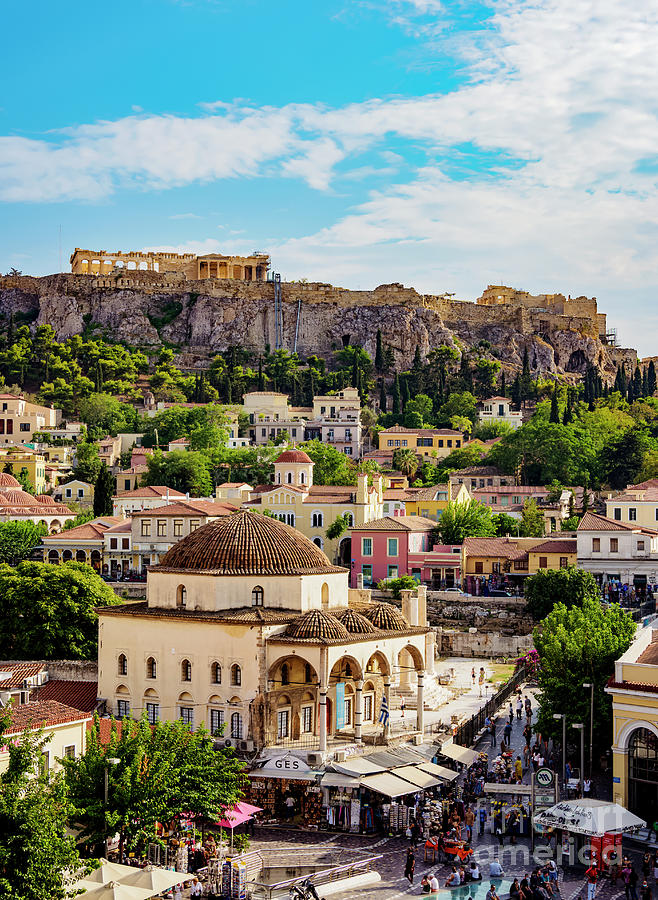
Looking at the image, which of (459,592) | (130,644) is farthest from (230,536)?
(459,592)

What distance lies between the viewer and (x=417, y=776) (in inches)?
1455

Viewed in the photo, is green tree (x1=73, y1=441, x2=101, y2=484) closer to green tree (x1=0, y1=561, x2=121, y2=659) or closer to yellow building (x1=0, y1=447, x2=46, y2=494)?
yellow building (x1=0, y1=447, x2=46, y2=494)

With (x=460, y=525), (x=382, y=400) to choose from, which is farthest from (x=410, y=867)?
(x=382, y=400)

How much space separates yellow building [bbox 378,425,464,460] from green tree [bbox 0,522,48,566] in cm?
4172

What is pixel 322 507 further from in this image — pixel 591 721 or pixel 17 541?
pixel 591 721

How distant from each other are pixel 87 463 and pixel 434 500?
3207 centimetres

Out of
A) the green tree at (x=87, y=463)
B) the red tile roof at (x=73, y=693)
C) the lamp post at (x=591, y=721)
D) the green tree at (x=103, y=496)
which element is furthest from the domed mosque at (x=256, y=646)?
the green tree at (x=87, y=463)

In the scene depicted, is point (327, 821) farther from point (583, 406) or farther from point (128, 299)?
point (128, 299)

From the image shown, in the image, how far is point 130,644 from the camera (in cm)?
4488

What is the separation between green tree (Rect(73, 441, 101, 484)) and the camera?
100938 mm

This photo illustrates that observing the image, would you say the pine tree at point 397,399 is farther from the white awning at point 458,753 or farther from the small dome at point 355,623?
the white awning at point 458,753

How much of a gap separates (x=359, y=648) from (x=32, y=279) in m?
117

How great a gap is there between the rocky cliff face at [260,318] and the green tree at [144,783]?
363 ft

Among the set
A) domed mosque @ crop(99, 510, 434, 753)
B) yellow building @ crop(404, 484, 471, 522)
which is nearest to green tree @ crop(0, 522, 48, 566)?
yellow building @ crop(404, 484, 471, 522)
